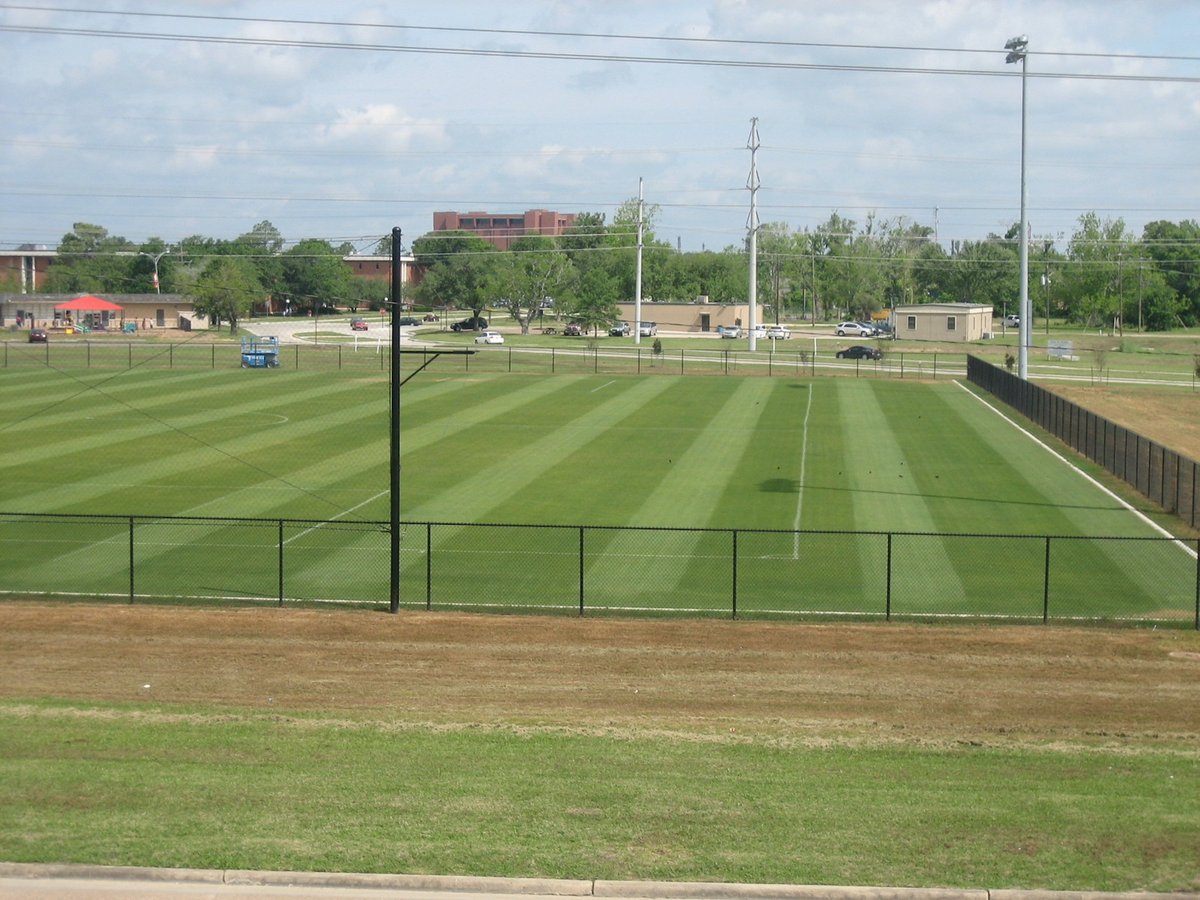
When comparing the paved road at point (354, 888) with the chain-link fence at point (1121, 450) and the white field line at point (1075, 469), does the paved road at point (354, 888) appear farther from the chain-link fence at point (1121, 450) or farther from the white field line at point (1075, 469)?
the chain-link fence at point (1121, 450)

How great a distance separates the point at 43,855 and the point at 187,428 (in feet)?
144

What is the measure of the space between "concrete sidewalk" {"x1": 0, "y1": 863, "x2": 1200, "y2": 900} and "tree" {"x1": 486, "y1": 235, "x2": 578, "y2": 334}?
13007 centimetres

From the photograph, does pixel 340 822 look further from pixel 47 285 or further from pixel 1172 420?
pixel 47 285

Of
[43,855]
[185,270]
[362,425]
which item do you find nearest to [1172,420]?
[362,425]

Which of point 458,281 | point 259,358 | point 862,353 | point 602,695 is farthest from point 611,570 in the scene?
point 458,281

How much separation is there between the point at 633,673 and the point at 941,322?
11811cm

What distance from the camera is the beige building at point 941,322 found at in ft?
434

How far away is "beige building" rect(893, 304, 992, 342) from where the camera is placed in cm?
13238

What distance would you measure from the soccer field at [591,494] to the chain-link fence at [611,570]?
0.11 meters

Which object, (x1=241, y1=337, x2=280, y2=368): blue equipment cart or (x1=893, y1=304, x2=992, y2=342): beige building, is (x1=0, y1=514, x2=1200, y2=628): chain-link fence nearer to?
(x1=241, y1=337, x2=280, y2=368): blue equipment cart

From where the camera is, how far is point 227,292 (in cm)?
10844

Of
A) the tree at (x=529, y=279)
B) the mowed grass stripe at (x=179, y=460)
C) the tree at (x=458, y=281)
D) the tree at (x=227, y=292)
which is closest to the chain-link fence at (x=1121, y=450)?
the mowed grass stripe at (x=179, y=460)

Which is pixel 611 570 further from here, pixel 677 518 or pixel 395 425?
pixel 395 425

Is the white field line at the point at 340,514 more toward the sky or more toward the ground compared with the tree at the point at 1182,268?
more toward the ground
